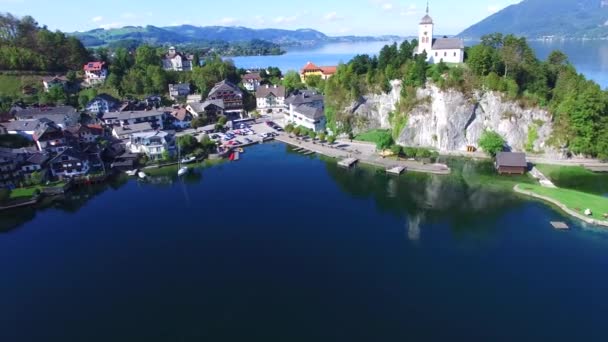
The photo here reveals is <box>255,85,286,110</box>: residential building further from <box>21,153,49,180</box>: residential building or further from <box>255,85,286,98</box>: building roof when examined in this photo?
<box>21,153,49,180</box>: residential building

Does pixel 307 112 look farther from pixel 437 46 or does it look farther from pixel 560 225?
pixel 560 225

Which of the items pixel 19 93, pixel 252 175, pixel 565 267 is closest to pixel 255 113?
pixel 252 175

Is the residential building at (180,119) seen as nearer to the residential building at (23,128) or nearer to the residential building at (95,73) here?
the residential building at (23,128)

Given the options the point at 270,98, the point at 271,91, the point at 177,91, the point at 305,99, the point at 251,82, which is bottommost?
the point at 305,99

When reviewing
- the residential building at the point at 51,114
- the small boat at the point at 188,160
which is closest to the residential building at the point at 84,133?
the residential building at the point at 51,114

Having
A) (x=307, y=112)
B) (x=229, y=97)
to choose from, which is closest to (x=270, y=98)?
(x=229, y=97)

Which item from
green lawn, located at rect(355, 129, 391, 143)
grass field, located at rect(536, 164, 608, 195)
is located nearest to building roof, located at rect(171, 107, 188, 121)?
green lawn, located at rect(355, 129, 391, 143)
